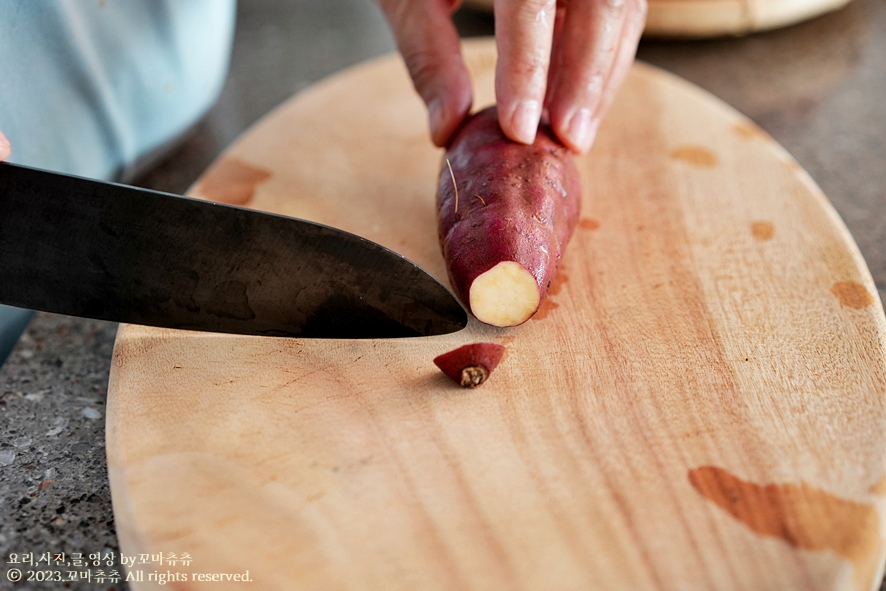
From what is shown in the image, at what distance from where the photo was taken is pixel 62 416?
141 centimetres

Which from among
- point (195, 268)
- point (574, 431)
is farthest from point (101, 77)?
point (574, 431)

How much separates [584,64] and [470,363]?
80 cm

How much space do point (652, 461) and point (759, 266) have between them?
0.61 metres

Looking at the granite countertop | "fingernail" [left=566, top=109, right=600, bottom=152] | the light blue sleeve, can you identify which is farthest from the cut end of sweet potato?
the light blue sleeve

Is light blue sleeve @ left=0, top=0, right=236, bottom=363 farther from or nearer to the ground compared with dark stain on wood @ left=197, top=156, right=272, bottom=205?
farther from the ground

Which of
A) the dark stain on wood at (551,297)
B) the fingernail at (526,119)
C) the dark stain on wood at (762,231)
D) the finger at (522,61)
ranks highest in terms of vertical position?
the finger at (522,61)

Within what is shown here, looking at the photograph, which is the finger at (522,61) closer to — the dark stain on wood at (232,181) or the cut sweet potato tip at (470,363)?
the cut sweet potato tip at (470,363)

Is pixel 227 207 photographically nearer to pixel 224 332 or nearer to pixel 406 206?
pixel 224 332

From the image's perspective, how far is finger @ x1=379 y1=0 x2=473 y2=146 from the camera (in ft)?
5.61

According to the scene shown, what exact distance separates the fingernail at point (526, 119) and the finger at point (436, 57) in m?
0.22

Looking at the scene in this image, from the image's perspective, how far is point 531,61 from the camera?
1521 mm

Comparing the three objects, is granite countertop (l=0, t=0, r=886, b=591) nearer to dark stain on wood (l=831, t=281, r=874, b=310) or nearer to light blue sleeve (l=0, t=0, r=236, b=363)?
light blue sleeve (l=0, t=0, r=236, b=363)

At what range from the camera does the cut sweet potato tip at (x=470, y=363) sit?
1.29 meters

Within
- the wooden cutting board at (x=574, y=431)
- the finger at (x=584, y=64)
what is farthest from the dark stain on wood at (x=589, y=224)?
the finger at (x=584, y=64)
